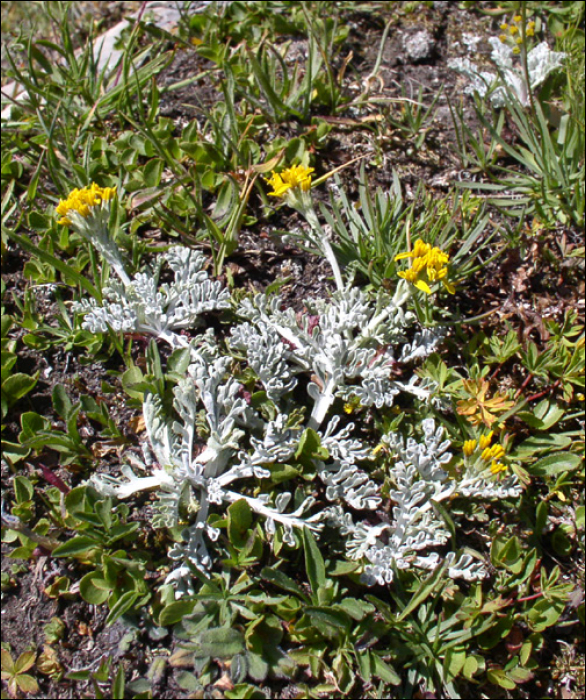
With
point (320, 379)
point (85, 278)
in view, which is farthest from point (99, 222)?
point (320, 379)

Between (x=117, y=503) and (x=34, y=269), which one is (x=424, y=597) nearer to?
(x=117, y=503)

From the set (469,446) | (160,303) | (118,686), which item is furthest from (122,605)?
(469,446)

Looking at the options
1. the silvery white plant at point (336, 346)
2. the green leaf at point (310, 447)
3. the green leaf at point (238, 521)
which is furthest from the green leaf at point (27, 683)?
the silvery white plant at point (336, 346)

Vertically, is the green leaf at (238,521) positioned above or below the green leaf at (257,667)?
above

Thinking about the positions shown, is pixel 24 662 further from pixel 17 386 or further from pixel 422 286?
pixel 422 286

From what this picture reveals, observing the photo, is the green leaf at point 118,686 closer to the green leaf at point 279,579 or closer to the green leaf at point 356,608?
the green leaf at point 279,579
